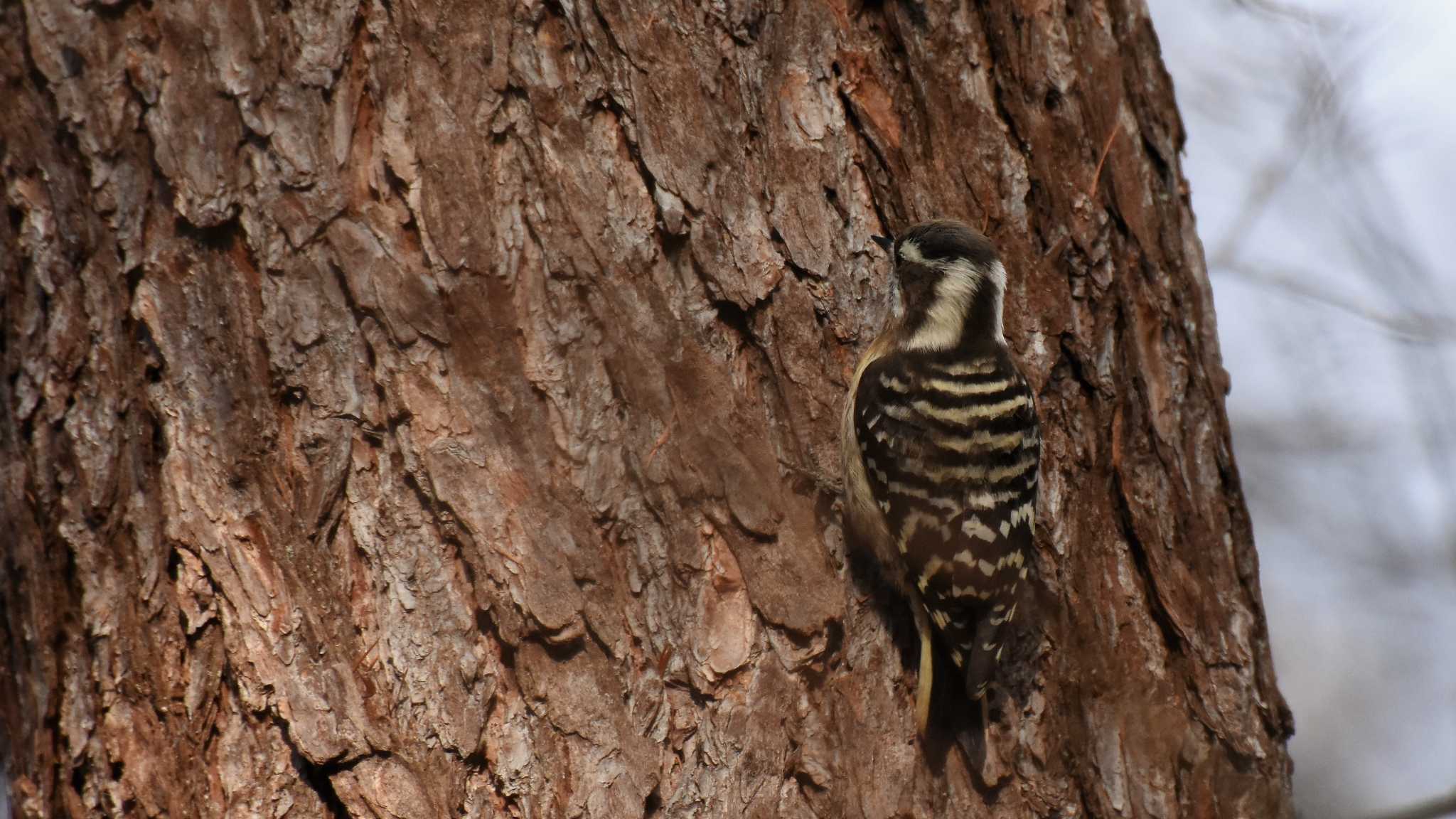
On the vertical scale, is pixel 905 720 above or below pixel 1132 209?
below

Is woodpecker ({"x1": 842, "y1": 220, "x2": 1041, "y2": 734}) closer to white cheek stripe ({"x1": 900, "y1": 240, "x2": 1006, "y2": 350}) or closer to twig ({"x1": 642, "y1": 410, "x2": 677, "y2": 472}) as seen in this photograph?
white cheek stripe ({"x1": 900, "y1": 240, "x2": 1006, "y2": 350})

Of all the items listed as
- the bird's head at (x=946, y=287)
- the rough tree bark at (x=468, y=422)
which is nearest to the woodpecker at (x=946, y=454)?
the bird's head at (x=946, y=287)

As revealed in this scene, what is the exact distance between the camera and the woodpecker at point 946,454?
3.09 m

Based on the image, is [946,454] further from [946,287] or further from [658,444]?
[658,444]

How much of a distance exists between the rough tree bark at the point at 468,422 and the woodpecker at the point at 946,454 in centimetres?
20

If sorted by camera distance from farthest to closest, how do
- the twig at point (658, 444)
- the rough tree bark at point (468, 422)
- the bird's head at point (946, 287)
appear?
the bird's head at point (946, 287)
the twig at point (658, 444)
the rough tree bark at point (468, 422)

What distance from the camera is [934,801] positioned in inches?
111

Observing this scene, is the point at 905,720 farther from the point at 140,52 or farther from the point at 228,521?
the point at 140,52

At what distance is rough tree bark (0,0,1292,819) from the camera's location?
246 centimetres

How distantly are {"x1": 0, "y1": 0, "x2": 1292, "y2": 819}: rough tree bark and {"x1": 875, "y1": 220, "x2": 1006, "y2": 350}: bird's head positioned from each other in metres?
0.19

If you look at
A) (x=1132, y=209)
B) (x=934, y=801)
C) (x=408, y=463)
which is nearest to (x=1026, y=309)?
(x=1132, y=209)

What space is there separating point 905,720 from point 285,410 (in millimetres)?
1609

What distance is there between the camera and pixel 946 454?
352 centimetres

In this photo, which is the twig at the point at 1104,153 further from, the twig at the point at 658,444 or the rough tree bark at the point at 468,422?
the twig at the point at 658,444
